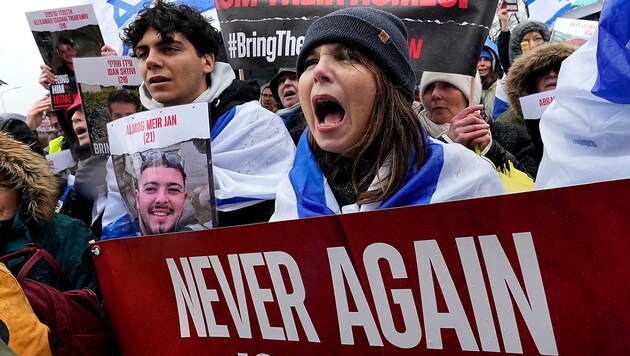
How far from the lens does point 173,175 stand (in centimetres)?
242

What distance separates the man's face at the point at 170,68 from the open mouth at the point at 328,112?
101 cm

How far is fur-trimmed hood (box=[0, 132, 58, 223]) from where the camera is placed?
8.84ft

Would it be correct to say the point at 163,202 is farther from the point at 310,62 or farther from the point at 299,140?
the point at 310,62

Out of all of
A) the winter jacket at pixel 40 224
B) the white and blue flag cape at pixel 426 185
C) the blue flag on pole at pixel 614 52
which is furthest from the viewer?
the winter jacket at pixel 40 224

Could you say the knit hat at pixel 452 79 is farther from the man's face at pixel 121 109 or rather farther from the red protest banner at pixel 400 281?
the red protest banner at pixel 400 281

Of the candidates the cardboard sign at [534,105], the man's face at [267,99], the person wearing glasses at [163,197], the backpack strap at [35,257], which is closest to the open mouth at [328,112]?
the person wearing glasses at [163,197]

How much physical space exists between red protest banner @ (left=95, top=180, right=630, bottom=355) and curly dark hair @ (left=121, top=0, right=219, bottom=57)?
3.76 ft

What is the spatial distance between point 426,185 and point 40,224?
1482mm

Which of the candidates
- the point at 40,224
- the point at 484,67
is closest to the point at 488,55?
the point at 484,67

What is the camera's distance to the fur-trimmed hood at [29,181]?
8.84ft

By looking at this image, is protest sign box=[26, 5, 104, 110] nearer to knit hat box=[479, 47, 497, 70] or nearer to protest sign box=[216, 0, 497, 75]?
protest sign box=[216, 0, 497, 75]

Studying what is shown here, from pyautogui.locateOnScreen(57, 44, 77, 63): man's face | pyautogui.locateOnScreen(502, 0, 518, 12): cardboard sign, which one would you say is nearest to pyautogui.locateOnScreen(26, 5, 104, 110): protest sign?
pyautogui.locateOnScreen(57, 44, 77, 63): man's face

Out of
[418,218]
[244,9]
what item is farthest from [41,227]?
[418,218]

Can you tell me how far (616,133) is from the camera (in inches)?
72.7
